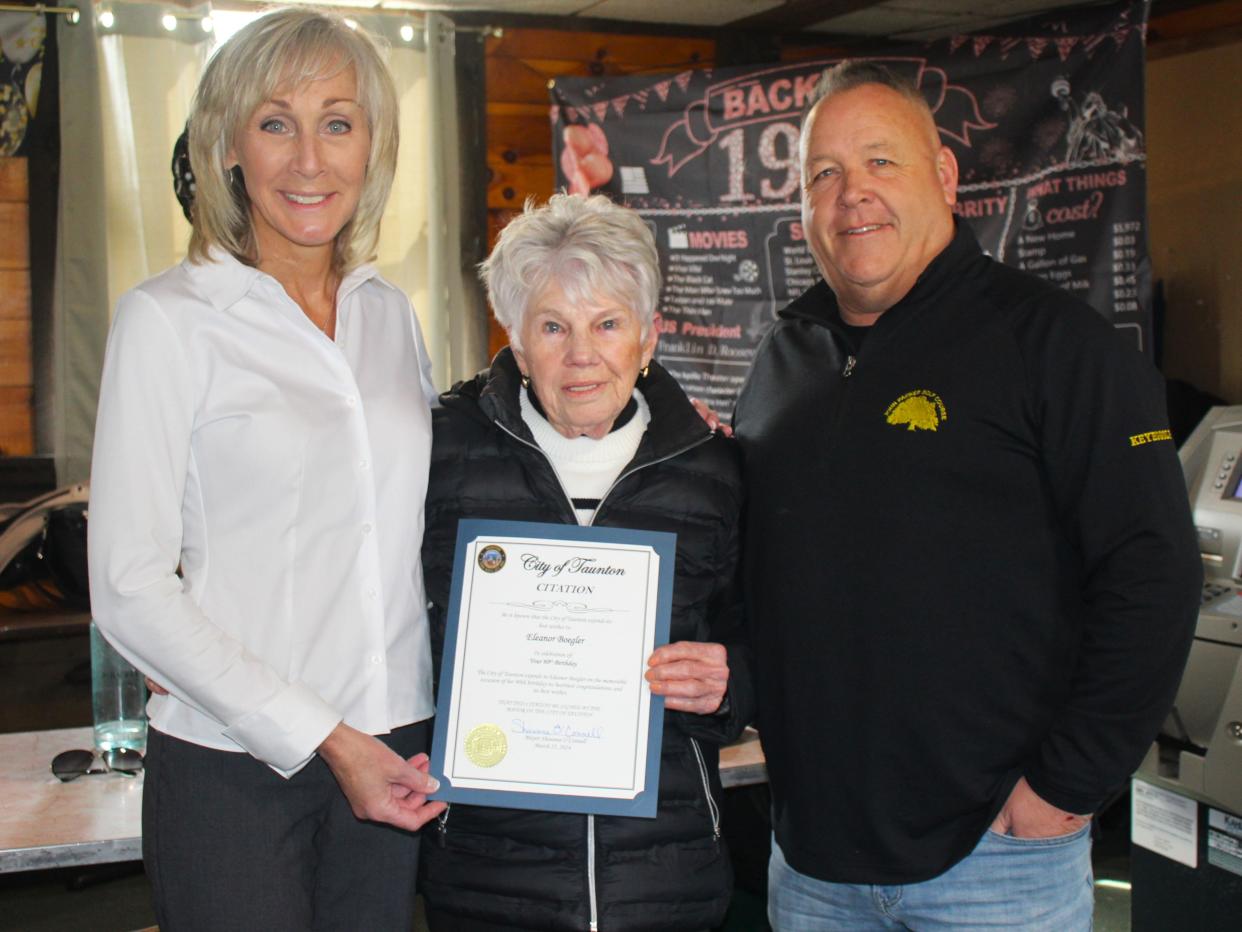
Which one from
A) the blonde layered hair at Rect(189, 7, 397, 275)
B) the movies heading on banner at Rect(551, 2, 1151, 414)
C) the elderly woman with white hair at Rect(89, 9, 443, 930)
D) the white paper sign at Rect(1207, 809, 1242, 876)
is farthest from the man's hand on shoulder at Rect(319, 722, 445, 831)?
the movies heading on banner at Rect(551, 2, 1151, 414)

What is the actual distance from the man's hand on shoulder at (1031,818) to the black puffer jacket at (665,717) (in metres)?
0.39

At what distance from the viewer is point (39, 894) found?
434 cm

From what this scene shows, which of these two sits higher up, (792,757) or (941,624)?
(941,624)

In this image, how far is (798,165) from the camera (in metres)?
3.87

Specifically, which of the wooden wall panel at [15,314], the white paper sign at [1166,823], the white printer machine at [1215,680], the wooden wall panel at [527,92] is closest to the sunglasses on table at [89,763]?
the white printer machine at [1215,680]

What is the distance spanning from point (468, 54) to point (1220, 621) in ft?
12.5

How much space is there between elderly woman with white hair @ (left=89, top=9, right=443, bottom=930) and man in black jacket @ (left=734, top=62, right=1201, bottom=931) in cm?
59

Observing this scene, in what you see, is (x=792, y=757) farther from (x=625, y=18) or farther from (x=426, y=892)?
(x=625, y=18)

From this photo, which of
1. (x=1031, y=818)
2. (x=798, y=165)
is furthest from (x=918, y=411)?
(x=798, y=165)

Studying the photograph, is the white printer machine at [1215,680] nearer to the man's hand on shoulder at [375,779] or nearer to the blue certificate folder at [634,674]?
the blue certificate folder at [634,674]

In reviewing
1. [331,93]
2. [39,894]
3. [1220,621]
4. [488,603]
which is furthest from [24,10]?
[1220,621]

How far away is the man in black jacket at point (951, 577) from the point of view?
1652 mm

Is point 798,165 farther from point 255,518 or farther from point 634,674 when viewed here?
point 255,518

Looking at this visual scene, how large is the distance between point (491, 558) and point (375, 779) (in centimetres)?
33
